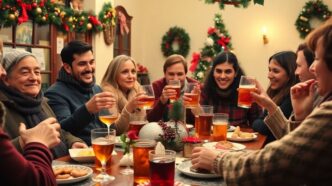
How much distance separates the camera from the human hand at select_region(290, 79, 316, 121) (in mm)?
2006

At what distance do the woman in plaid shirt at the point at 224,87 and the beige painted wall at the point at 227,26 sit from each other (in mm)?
4087

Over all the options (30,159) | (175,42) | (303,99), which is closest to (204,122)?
(303,99)

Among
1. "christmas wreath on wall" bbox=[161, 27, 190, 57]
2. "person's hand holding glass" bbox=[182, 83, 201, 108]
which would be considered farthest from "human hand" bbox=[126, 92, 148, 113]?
"christmas wreath on wall" bbox=[161, 27, 190, 57]

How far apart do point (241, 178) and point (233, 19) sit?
686cm

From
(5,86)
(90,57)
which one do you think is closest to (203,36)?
(90,57)

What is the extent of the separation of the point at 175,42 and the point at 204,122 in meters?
5.89

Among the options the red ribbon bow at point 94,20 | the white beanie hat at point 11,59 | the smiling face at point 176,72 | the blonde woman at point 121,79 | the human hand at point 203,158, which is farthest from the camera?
the red ribbon bow at point 94,20

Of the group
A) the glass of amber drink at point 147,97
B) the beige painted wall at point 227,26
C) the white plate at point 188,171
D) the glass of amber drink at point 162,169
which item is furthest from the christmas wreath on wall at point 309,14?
the glass of amber drink at point 162,169

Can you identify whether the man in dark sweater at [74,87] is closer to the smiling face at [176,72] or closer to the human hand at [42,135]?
the smiling face at [176,72]

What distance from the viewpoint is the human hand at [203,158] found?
4.65ft

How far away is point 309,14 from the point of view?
7066mm

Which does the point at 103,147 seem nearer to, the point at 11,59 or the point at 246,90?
the point at 11,59

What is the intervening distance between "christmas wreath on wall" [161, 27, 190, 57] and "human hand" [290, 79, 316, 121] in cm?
597

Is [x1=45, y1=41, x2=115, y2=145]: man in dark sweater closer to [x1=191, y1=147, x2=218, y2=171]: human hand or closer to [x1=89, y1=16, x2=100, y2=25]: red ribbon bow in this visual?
[x1=191, y1=147, x2=218, y2=171]: human hand
